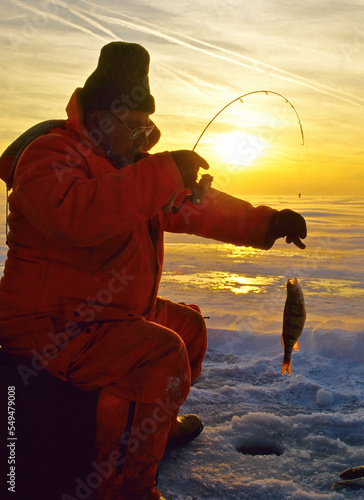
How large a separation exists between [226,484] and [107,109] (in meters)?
2.20

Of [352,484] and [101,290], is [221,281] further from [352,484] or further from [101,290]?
[101,290]

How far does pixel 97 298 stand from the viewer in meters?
2.70

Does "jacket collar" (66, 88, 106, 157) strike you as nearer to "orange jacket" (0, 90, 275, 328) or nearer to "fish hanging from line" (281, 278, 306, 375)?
"orange jacket" (0, 90, 275, 328)

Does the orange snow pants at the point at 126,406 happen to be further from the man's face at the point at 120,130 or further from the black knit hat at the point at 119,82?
the black knit hat at the point at 119,82

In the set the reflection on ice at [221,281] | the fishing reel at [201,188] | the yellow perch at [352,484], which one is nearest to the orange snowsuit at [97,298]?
the fishing reel at [201,188]

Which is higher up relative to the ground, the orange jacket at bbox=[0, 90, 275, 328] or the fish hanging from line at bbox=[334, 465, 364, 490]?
the orange jacket at bbox=[0, 90, 275, 328]

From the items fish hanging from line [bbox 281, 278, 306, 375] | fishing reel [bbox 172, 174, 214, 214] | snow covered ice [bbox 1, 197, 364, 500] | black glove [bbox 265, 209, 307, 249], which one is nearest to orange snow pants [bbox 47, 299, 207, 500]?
snow covered ice [bbox 1, 197, 364, 500]

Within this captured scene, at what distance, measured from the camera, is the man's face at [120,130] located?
299 cm

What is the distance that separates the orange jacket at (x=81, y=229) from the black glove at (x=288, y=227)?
856 millimetres

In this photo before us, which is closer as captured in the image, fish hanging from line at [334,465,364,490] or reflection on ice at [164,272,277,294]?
fish hanging from line at [334,465,364,490]

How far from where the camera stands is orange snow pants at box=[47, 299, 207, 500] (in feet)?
8.47

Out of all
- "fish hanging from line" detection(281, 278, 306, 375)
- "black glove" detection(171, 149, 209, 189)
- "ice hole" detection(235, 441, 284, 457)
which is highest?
"black glove" detection(171, 149, 209, 189)

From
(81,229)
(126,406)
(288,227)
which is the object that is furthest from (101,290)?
(288,227)

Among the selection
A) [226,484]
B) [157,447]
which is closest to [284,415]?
[226,484]
